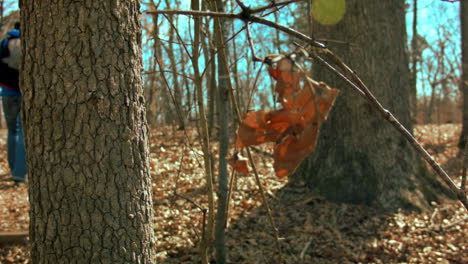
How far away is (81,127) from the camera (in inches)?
55.6

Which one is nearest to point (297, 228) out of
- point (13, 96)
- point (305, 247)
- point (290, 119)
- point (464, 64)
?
point (305, 247)

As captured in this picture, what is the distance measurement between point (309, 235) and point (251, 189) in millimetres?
1155

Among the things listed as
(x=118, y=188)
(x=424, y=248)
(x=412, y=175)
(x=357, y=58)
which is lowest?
(x=424, y=248)

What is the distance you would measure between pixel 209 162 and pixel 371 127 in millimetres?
2520

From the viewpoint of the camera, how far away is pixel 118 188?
147 cm

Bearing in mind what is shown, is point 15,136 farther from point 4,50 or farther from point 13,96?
point 4,50

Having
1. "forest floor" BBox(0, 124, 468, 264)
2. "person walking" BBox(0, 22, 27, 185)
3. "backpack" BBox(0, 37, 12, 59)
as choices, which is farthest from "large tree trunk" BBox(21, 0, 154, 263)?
"backpack" BBox(0, 37, 12, 59)

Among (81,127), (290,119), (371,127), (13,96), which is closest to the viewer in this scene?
(290,119)

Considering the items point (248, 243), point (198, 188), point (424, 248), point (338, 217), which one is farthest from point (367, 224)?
point (198, 188)

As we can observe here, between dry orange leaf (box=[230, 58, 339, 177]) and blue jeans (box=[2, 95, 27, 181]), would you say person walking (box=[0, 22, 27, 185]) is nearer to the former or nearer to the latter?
blue jeans (box=[2, 95, 27, 181])

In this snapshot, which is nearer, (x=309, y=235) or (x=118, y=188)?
(x=118, y=188)

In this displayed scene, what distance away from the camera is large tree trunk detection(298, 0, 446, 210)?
151 inches

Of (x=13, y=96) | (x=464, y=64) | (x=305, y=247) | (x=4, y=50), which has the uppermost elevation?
(x=464, y=64)

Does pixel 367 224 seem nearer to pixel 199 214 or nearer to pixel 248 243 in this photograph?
pixel 248 243
